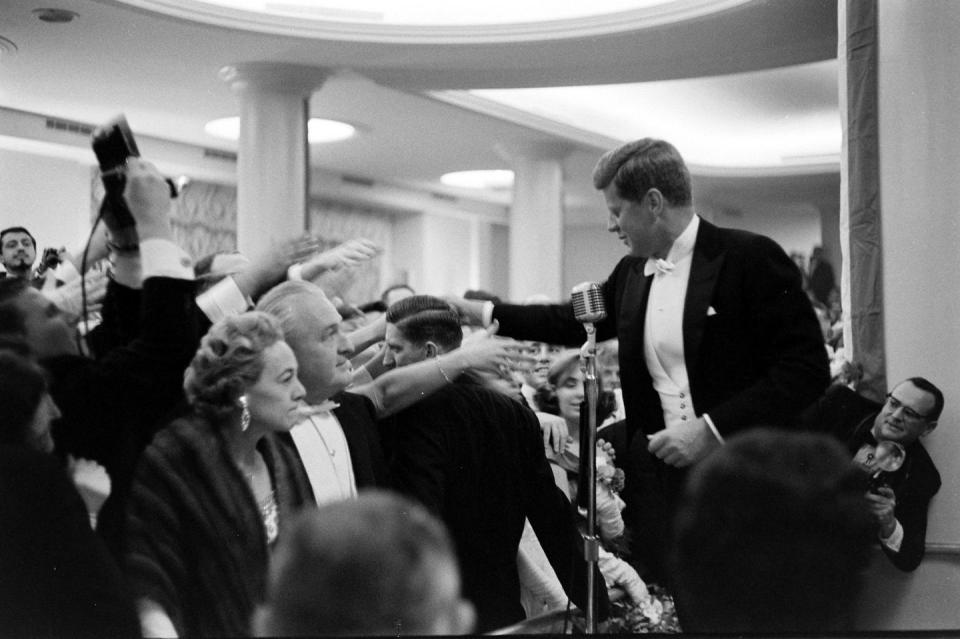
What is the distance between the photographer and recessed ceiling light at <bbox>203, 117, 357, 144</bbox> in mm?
4141

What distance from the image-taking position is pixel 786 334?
3.61 meters

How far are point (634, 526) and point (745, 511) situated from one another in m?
0.62

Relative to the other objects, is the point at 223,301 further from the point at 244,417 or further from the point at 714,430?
the point at 714,430

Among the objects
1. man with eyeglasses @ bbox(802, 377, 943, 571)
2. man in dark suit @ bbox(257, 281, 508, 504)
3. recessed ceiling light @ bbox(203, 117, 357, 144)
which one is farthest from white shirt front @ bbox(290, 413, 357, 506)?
man with eyeglasses @ bbox(802, 377, 943, 571)

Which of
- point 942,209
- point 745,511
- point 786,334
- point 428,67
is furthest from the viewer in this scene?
point 428,67

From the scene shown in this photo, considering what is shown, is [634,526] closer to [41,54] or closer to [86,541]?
[86,541]

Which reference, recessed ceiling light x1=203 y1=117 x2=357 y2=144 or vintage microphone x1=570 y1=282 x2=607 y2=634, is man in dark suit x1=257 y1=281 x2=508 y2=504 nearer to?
vintage microphone x1=570 y1=282 x2=607 y2=634

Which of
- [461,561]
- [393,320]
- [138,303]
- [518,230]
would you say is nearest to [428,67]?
[518,230]

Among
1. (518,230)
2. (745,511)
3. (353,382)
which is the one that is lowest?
(745,511)

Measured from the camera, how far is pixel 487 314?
3891 mm

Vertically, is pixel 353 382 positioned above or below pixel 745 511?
above

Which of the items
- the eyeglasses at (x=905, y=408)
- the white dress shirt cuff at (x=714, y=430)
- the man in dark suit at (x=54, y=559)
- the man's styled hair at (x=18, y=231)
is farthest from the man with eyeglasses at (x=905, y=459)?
the man's styled hair at (x=18, y=231)

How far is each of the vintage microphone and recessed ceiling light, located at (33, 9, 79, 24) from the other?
1.99 meters

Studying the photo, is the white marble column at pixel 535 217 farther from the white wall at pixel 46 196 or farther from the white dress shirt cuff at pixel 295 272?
the white wall at pixel 46 196
